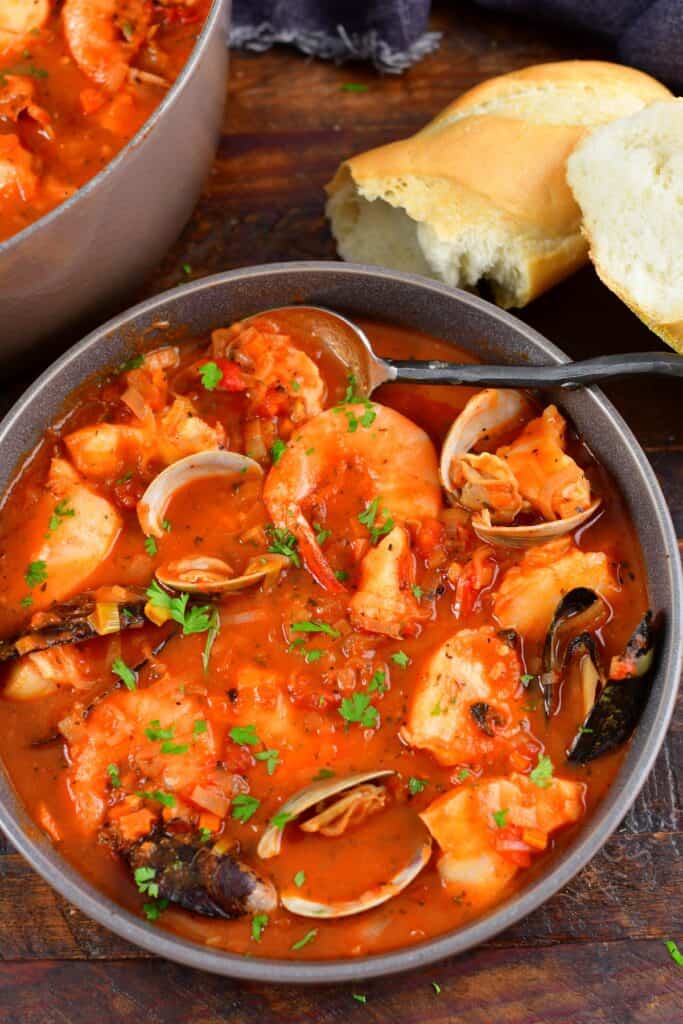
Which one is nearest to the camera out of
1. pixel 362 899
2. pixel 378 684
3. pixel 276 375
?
pixel 362 899

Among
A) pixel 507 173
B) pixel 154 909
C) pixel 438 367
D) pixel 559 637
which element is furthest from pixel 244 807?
pixel 507 173

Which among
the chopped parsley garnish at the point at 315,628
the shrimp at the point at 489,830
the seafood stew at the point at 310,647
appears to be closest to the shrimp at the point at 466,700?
the seafood stew at the point at 310,647

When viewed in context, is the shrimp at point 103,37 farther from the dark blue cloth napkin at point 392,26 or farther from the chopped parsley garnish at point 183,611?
the chopped parsley garnish at point 183,611

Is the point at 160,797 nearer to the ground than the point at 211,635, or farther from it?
nearer to the ground

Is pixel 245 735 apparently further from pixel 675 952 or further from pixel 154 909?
pixel 675 952

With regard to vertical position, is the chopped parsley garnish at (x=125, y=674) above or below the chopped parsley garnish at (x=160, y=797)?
above

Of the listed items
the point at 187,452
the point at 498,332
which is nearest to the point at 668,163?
the point at 498,332

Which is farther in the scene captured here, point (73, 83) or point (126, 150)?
point (73, 83)
